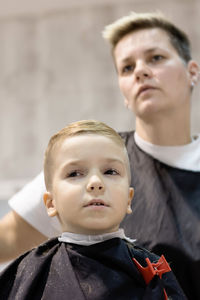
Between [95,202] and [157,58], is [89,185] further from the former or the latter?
[157,58]

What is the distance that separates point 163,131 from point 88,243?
25.1 inches

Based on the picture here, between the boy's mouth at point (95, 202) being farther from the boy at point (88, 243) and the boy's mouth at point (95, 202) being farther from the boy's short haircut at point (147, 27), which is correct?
the boy's short haircut at point (147, 27)

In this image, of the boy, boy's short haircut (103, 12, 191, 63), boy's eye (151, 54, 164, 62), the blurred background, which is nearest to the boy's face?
the boy

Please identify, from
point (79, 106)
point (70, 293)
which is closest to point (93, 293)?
point (70, 293)

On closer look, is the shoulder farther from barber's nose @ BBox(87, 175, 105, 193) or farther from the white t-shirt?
the white t-shirt

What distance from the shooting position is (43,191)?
114cm

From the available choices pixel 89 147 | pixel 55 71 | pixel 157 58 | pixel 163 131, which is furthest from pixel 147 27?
pixel 55 71

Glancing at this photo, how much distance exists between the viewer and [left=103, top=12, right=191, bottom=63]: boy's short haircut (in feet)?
4.41

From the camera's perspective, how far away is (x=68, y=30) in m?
2.36

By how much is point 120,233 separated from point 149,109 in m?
0.54

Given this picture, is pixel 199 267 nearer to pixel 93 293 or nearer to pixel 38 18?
pixel 93 293

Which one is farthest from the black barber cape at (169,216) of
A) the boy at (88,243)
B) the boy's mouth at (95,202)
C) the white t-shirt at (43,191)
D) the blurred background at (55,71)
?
the blurred background at (55,71)

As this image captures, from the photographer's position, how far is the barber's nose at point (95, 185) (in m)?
0.68

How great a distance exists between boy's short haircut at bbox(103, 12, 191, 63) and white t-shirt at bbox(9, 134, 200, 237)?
0.34 m
